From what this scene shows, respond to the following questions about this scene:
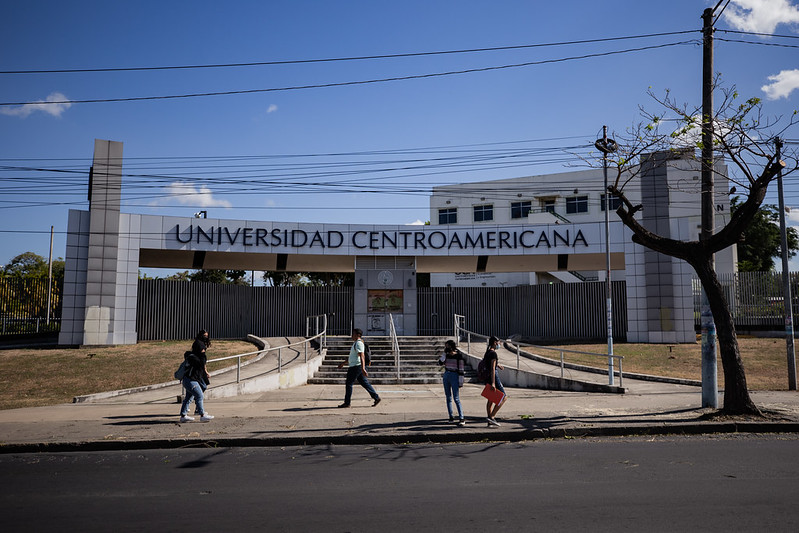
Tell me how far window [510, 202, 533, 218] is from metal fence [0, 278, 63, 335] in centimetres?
3369

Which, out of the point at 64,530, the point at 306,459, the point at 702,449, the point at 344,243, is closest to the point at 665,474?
the point at 702,449

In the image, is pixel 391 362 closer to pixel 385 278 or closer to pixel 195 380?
pixel 385 278

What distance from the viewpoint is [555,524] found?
4875mm

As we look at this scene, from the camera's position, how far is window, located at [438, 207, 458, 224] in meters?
48.8

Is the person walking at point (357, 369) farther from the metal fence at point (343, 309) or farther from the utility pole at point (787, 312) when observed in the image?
the metal fence at point (343, 309)

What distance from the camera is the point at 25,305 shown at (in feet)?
76.9

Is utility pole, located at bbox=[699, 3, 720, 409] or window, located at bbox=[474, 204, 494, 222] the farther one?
window, located at bbox=[474, 204, 494, 222]

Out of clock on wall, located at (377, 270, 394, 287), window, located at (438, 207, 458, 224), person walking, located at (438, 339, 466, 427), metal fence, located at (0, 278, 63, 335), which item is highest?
window, located at (438, 207, 458, 224)

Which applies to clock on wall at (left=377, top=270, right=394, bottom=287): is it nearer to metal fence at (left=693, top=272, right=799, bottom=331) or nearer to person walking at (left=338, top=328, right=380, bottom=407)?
person walking at (left=338, top=328, right=380, bottom=407)

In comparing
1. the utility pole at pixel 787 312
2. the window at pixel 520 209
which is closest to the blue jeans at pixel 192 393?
the utility pole at pixel 787 312

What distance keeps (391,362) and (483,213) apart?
3114 centimetres

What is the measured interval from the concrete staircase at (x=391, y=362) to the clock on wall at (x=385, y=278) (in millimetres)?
3144

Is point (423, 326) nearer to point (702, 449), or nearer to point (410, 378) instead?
point (410, 378)

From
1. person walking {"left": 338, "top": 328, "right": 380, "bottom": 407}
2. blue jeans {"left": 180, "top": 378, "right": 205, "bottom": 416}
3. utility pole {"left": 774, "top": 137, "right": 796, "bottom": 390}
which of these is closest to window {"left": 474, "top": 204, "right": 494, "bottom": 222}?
utility pole {"left": 774, "top": 137, "right": 796, "bottom": 390}
